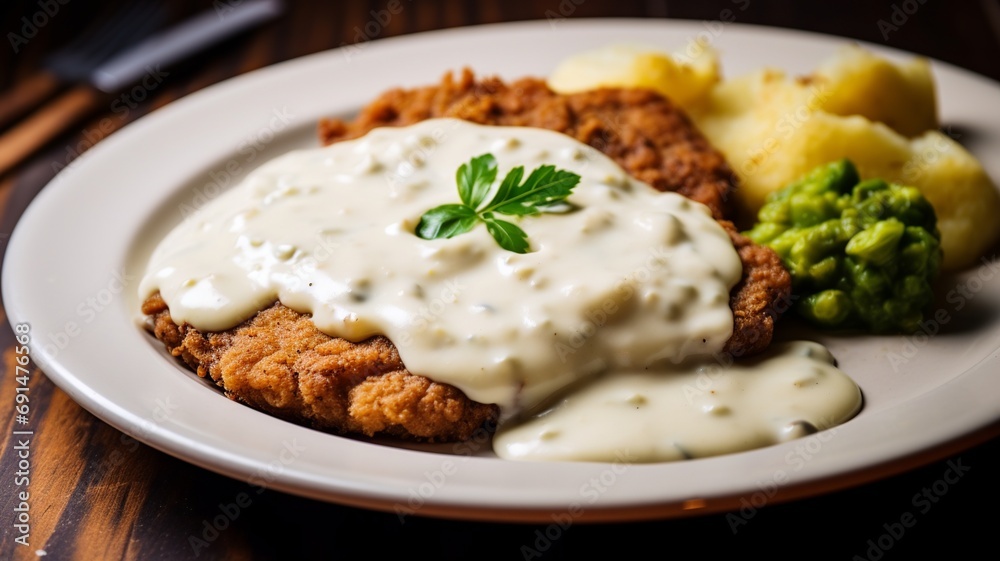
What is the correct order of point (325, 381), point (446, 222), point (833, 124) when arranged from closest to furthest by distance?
point (325, 381), point (446, 222), point (833, 124)

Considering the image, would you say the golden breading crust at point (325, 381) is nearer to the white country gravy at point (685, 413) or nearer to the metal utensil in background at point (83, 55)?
the white country gravy at point (685, 413)

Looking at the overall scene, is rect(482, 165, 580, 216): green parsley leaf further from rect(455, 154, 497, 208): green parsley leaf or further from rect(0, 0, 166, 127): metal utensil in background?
rect(0, 0, 166, 127): metal utensil in background

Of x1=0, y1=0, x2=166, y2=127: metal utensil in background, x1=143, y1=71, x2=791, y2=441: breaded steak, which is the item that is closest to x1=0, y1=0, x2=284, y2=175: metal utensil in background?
x1=0, y1=0, x2=166, y2=127: metal utensil in background

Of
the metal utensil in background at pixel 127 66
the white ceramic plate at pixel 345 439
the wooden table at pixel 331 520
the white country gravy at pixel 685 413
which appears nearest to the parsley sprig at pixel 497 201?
the white country gravy at pixel 685 413

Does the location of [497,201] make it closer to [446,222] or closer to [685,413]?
[446,222]

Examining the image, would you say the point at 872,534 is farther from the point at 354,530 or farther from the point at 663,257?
the point at 354,530

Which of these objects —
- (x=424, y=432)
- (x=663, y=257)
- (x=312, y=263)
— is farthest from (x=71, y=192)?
(x=663, y=257)

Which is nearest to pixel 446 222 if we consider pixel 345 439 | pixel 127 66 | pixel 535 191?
pixel 535 191
